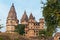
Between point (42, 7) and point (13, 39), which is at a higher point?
point (42, 7)

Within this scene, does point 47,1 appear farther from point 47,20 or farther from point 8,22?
point 8,22

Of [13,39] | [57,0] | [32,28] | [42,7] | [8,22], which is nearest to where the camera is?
[57,0]

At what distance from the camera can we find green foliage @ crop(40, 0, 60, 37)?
1595 cm

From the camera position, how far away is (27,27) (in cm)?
11106

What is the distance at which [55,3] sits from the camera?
15.9 meters

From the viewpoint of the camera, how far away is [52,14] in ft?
53.5

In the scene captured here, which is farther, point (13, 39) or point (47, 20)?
point (13, 39)

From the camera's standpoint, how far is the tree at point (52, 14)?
15.9 metres

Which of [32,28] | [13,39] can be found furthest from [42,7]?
[32,28]

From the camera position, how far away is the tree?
15945 mm

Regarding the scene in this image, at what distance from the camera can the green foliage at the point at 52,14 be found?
16.0 metres

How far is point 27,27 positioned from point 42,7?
94.2 m

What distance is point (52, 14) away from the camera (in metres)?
16.3

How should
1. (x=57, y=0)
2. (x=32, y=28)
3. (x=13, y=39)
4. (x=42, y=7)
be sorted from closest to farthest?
(x=57, y=0) → (x=42, y=7) → (x=13, y=39) → (x=32, y=28)
